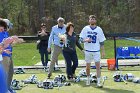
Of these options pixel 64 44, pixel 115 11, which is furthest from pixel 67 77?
pixel 115 11

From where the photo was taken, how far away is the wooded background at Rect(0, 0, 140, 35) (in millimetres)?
39781

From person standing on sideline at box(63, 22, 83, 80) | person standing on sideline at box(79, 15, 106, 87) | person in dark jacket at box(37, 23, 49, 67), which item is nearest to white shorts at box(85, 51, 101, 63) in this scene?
person standing on sideline at box(79, 15, 106, 87)

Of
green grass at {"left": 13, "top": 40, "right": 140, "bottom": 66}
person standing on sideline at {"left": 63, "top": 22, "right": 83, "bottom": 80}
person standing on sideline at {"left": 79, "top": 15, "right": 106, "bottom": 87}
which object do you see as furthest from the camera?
green grass at {"left": 13, "top": 40, "right": 140, "bottom": 66}

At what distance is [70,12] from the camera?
41.8 metres

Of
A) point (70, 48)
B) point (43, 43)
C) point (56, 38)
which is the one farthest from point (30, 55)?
point (70, 48)

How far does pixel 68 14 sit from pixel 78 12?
0.96 m

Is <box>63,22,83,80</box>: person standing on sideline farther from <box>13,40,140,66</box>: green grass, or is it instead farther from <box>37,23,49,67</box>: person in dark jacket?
<box>13,40,140,66</box>: green grass

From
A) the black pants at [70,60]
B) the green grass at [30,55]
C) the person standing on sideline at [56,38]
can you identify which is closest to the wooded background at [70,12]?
the green grass at [30,55]

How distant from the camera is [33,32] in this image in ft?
132

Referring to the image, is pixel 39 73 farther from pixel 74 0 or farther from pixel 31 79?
pixel 74 0

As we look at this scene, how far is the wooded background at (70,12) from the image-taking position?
131 feet

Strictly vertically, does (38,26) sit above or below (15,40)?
above

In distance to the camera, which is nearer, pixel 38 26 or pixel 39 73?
pixel 39 73

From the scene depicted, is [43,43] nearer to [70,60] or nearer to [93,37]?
[70,60]
